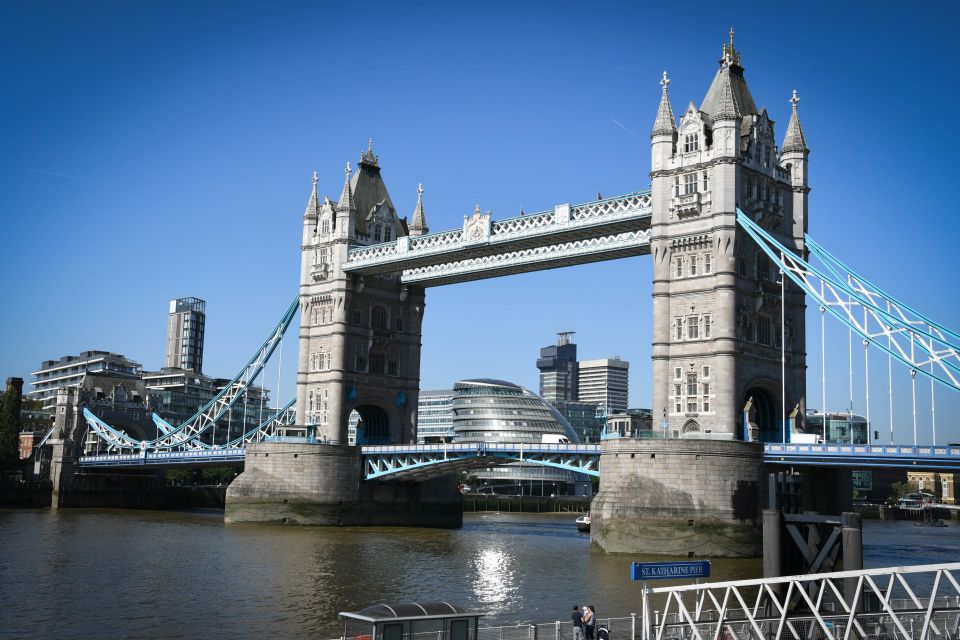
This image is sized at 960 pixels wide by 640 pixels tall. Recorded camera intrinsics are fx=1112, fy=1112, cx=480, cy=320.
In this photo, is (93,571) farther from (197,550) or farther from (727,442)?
(727,442)

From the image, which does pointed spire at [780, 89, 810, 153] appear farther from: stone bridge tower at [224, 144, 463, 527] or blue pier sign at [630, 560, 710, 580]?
blue pier sign at [630, 560, 710, 580]

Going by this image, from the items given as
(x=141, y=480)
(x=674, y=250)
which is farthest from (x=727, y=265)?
(x=141, y=480)

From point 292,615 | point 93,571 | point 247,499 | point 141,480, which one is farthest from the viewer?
point 141,480

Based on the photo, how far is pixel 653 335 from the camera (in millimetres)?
65188

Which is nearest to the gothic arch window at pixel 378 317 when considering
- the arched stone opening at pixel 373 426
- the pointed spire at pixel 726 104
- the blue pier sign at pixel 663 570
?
the arched stone opening at pixel 373 426

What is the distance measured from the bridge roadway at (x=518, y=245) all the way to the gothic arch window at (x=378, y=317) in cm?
319

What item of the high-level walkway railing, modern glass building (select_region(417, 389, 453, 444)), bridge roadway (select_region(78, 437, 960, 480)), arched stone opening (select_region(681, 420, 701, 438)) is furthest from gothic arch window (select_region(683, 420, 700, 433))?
modern glass building (select_region(417, 389, 453, 444))

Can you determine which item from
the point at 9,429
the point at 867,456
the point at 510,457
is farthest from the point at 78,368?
the point at 867,456

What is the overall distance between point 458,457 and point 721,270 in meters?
23.6

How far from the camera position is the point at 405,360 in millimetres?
90125

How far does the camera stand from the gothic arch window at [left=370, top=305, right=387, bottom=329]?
8831 centimetres

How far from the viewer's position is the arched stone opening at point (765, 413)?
66.8m

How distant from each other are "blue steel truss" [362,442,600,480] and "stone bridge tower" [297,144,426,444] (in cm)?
497

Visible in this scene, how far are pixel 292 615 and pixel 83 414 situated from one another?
8471 cm
